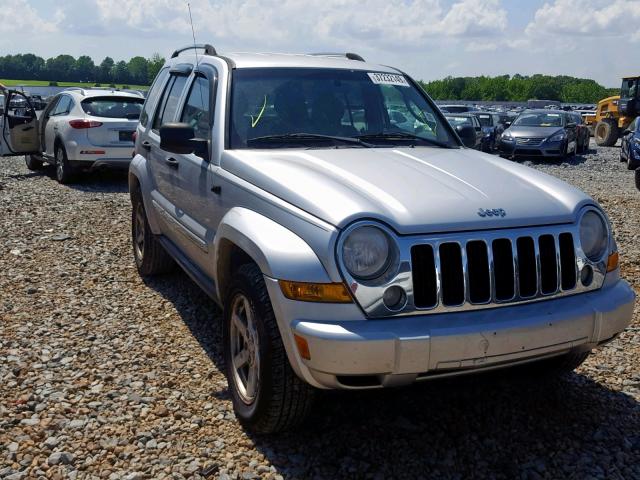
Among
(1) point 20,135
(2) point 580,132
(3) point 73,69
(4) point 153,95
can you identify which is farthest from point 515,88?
(4) point 153,95

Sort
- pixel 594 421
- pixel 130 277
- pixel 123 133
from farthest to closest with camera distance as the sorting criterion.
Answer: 1. pixel 123 133
2. pixel 130 277
3. pixel 594 421

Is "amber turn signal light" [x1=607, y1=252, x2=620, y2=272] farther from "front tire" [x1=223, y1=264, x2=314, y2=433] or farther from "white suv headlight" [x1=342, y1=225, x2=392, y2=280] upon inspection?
"front tire" [x1=223, y1=264, x2=314, y2=433]

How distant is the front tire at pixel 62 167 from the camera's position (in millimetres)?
12363

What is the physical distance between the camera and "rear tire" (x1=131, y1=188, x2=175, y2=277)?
20.4ft

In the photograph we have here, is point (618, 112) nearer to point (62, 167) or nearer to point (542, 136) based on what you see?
point (542, 136)

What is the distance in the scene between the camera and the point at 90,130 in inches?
474

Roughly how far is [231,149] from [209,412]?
57.9 inches

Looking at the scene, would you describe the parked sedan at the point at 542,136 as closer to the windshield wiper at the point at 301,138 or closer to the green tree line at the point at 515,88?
the windshield wiper at the point at 301,138

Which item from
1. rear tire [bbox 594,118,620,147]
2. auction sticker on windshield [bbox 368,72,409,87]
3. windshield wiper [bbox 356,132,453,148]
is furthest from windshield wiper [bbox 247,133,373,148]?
rear tire [bbox 594,118,620,147]

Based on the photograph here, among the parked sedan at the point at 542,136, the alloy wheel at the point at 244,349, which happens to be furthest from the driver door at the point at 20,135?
the parked sedan at the point at 542,136

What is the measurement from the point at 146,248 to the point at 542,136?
17.1 m

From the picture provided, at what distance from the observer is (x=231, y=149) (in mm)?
4102

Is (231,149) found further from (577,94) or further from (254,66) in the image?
(577,94)

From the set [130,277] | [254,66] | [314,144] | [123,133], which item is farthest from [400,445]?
[123,133]
